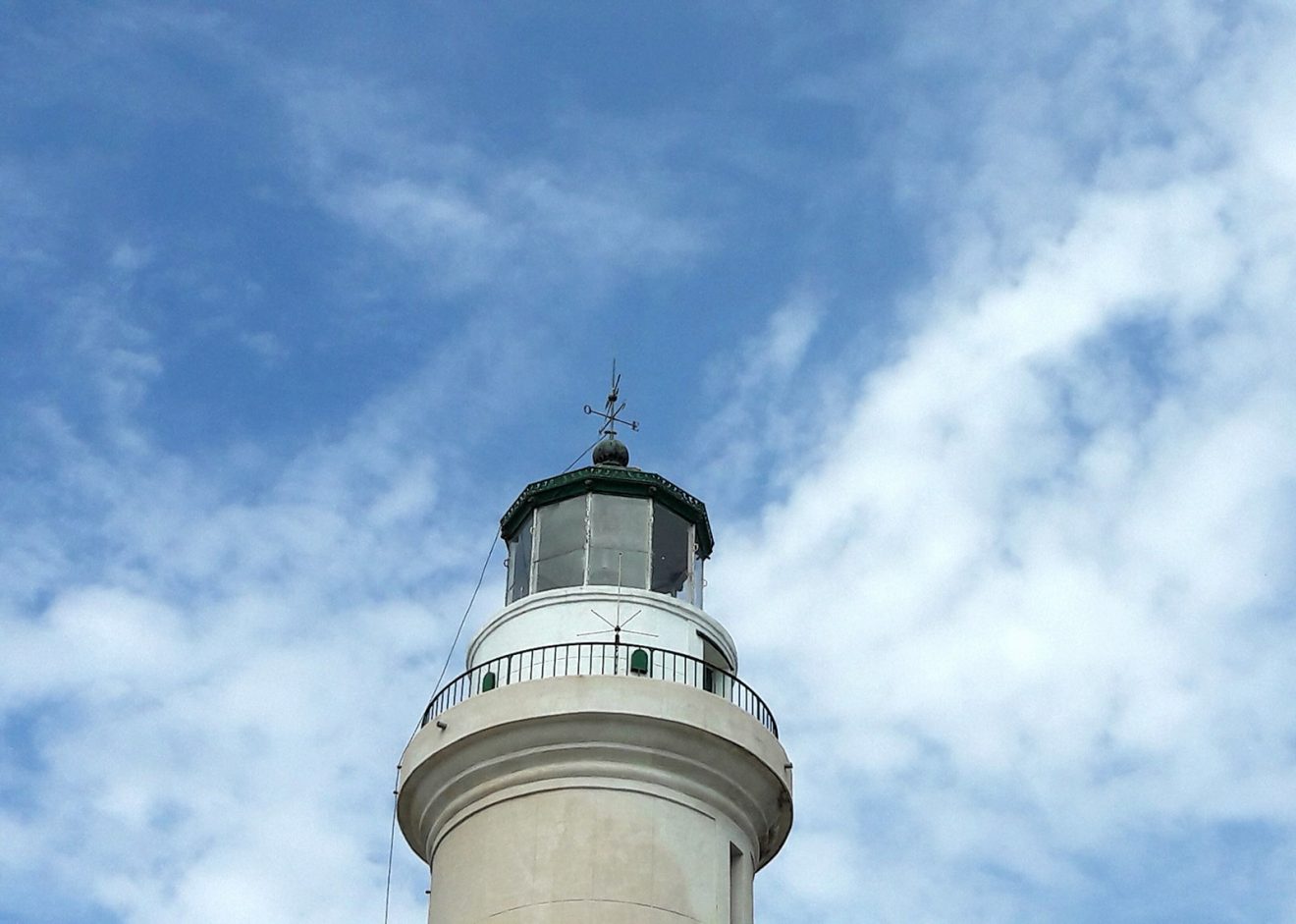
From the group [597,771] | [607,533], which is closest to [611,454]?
[607,533]

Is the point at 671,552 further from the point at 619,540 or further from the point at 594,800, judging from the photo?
the point at 594,800

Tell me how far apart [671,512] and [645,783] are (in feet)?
13.1

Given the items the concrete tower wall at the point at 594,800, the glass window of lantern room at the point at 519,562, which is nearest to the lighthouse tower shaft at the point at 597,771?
the concrete tower wall at the point at 594,800

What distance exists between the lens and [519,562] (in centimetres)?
2170

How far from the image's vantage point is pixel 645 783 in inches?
731

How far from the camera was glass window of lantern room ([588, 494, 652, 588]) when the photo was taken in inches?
814

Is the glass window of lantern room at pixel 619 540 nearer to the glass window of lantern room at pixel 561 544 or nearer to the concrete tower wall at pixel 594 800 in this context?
the glass window of lantern room at pixel 561 544

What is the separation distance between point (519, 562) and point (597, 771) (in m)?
3.80

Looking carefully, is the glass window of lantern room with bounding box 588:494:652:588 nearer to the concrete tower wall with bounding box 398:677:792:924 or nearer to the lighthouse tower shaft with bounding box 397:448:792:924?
the lighthouse tower shaft with bounding box 397:448:792:924

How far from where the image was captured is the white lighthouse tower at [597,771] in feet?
59.2

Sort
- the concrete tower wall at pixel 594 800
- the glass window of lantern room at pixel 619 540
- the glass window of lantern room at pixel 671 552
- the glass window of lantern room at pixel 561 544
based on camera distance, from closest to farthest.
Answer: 1. the concrete tower wall at pixel 594 800
2. the glass window of lantern room at pixel 619 540
3. the glass window of lantern room at pixel 561 544
4. the glass window of lantern room at pixel 671 552

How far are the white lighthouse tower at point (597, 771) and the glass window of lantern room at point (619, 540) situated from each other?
0.11 feet

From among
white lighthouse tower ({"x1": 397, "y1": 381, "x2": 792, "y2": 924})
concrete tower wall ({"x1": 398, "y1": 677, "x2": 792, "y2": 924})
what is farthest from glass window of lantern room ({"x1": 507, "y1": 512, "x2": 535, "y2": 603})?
concrete tower wall ({"x1": 398, "y1": 677, "x2": 792, "y2": 924})

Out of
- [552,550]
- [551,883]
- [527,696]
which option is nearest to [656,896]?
[551,883]
